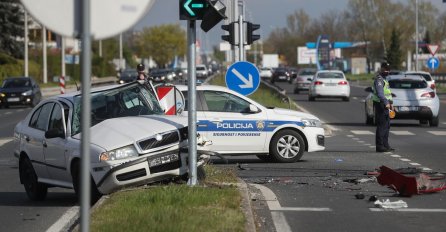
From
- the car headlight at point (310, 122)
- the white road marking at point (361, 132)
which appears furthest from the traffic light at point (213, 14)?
the white road marking at point (361, 132)

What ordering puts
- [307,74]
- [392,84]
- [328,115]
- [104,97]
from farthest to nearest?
1. [307,74]
2. [328,115]
3. [392,84]
4. [104,97]

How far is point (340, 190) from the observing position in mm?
13742

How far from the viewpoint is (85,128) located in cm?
568

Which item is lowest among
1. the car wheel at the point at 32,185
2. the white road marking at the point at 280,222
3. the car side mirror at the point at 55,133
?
the white road marking at the point at 280,222

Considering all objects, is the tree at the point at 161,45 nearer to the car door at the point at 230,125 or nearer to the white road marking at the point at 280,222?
the car door at the point at 230,125

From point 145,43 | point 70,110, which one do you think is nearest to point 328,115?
point 70,110

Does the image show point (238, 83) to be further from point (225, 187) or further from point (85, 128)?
point (85, 128)

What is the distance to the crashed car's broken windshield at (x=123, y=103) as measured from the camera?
44.2ft

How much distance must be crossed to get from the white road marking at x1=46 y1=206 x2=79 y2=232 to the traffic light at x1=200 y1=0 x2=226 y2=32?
8.86 ft

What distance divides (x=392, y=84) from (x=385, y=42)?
103 metres

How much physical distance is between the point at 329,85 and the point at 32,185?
3606 centimetres

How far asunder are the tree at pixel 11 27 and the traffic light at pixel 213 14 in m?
69.1

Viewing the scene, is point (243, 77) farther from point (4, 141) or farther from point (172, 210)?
point (172, 210)

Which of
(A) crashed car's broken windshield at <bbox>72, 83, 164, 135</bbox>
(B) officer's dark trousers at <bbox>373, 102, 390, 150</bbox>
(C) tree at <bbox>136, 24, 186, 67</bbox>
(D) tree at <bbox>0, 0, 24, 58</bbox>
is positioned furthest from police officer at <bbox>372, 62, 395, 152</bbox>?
(C) tree at <bbox>136, 24, 186, 67</bbox>
